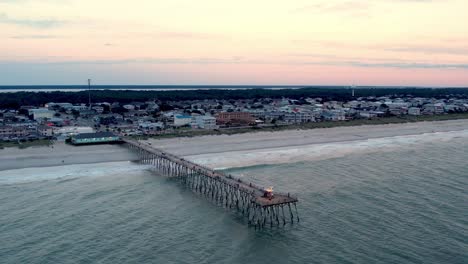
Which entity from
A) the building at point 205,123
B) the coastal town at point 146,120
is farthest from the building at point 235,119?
the building at point 205,123

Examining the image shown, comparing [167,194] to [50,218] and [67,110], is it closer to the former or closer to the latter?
[50,218]

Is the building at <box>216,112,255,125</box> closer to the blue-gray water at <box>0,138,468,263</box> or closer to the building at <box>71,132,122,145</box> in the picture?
the building at <box>71,132,122,145</box>

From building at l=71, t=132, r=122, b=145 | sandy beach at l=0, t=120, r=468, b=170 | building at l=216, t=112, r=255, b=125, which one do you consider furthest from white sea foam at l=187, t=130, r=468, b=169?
building at l=216, t=112, r=255, b=125

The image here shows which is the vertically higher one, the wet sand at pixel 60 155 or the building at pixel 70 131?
the building at pixel 70 131

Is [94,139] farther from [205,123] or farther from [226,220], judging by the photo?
[226,220]

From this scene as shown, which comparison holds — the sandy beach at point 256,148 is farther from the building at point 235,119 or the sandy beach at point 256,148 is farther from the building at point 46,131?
the building at point 235,119

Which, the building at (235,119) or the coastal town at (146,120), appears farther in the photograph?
the building at (235,119)

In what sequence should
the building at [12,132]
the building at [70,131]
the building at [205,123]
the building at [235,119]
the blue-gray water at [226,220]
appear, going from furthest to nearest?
the building at [235,119] → the building at [205,123] → the building at [70,131] → the building at [12,132] → the blue-gray water at [226,220]
